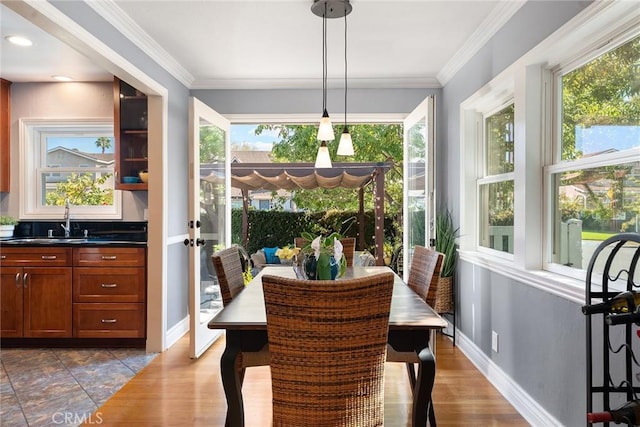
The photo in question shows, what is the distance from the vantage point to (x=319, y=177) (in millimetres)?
7520

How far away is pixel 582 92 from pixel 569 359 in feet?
4.29

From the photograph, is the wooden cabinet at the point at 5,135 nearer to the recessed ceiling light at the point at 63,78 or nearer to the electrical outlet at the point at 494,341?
the recessed ceiling light at the point at 63,78

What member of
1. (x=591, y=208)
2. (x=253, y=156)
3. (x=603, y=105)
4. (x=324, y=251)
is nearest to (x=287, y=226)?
(x=253, y=156)

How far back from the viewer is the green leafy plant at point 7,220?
4.17 meters

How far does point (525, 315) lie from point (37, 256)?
3.73 meters

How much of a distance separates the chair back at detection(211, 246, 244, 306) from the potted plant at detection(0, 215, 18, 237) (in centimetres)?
281

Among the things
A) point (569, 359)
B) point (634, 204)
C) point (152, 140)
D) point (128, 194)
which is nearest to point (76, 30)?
point (152, 140)

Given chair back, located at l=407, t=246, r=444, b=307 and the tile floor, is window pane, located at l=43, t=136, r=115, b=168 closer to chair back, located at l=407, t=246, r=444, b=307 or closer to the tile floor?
the tile floor

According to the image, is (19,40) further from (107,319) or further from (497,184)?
(497,184)

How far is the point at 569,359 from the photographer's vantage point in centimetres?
208

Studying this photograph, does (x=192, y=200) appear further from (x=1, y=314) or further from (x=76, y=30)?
(x=1, y=314)

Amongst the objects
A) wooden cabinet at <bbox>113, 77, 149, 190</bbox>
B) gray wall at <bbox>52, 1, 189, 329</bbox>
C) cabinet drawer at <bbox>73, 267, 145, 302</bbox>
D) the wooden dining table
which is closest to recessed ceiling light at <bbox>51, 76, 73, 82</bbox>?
wooden cabinet at <bbox>113, 77, 149, 190</bbox>

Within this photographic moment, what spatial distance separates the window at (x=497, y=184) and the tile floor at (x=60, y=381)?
9.24 feet

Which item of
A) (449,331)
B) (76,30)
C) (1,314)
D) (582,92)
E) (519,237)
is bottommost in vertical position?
(449,331)
